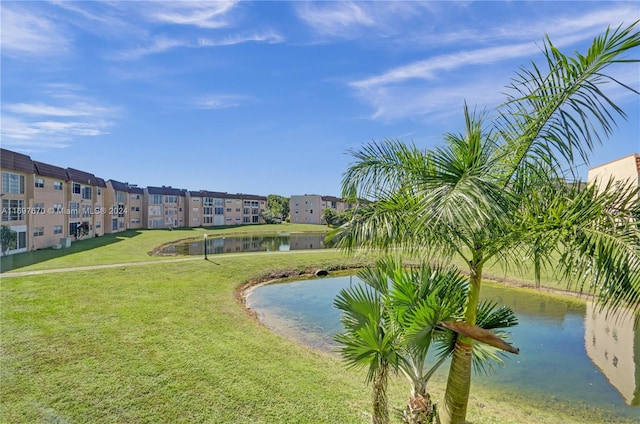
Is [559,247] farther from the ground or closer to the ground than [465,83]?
closer to the ground

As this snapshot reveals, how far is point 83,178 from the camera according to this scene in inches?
1410

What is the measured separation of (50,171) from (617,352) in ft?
132

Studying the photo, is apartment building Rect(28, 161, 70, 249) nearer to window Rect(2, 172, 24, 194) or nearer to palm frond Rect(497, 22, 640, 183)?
window Rect(2, 172, 24, 194)

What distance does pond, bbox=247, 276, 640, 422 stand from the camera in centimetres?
845

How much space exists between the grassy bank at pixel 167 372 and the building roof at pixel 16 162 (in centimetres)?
1461

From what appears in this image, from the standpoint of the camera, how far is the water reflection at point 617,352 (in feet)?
28.8

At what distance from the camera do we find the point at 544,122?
14.1ft

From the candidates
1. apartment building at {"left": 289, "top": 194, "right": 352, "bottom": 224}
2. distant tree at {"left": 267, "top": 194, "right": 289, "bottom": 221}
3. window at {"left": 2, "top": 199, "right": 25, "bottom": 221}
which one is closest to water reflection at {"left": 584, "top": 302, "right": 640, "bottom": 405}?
window at {"left": 2, "top": 199, "right": 25, "bottom": 221}

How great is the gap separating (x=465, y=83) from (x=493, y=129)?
2642mm

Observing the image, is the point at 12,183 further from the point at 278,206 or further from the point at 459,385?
the point at 278,206

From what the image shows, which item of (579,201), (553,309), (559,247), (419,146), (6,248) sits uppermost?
(419,146)

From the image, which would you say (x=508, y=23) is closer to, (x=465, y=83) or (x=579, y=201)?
(x=465, y=83)

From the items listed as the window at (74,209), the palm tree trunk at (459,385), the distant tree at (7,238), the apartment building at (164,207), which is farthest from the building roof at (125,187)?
the palm tree trunk at (459,385)

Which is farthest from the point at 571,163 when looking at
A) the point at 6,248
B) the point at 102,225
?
the point at 102,225
